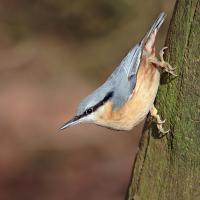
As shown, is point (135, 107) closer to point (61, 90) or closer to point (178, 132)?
point (178, 132)

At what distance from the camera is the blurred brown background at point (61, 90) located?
8484mm

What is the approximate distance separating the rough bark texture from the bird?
41 centimetres

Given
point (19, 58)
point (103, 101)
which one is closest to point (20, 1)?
point (19, 58)

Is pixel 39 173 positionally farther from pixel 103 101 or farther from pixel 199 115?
pixel 199 115

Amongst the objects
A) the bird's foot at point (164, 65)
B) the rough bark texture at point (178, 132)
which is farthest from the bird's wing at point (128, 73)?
the rough bark texture at point (178, 132)

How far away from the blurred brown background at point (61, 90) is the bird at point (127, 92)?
4146 millimetres

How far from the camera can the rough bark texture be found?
121 inches

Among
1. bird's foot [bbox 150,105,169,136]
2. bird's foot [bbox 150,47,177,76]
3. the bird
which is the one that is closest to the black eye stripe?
the bird

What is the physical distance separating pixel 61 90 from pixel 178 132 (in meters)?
6.69

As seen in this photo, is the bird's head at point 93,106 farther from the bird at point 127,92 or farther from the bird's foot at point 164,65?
the bird's foot at point 164,65

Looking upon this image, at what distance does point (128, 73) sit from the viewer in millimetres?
3889

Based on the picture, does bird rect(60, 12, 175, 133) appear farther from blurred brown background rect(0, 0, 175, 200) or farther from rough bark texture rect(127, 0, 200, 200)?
blurred brown background rect(0, 0, 175, 200)

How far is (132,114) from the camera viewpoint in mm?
3857

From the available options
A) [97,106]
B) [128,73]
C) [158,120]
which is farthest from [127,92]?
[158,120]
